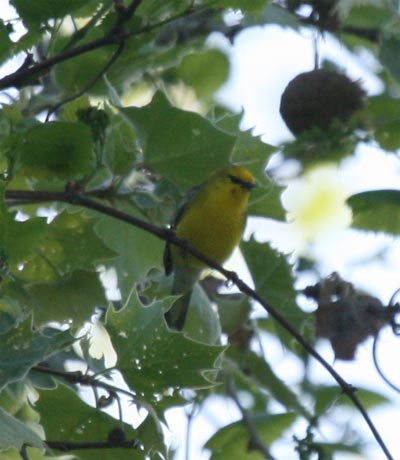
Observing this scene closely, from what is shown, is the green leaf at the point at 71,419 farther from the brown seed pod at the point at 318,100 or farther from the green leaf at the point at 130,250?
the brown seed pod at the point at 318,100

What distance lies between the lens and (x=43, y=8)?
2.05 metres

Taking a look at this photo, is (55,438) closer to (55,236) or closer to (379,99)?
(55,236)

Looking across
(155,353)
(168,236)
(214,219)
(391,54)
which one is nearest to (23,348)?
(155,353)

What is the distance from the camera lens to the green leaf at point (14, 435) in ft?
5.55

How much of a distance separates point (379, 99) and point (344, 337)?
0.88m

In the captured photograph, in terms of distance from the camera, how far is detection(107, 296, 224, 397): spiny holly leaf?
200 cm

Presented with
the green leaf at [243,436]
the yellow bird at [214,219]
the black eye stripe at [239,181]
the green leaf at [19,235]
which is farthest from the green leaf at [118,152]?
the black eye stripe at [239,181]

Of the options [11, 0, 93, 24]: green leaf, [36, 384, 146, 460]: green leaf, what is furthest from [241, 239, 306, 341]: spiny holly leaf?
[11, 0, 93, 24]: green leaf

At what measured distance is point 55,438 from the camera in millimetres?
2309

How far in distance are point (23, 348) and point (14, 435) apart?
0.61ft

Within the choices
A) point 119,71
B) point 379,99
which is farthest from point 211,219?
point 119,71

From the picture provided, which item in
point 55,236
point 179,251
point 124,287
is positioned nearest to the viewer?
point 55,236

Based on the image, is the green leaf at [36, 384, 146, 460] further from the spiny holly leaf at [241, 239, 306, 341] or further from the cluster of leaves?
the spiny holly leaf at [241, 239, 306, 341]

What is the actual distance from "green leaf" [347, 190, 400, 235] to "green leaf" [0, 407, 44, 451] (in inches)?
37.9
